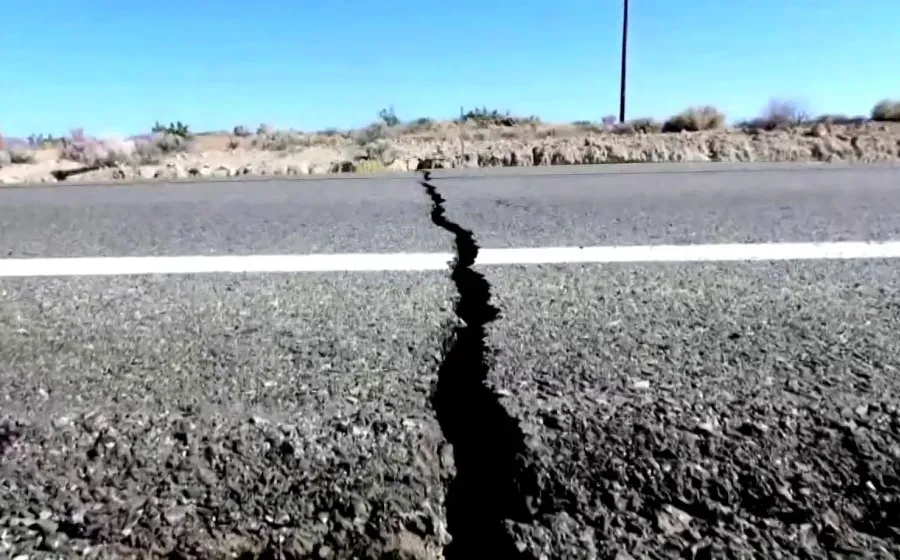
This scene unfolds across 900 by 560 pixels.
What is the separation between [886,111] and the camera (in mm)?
19656

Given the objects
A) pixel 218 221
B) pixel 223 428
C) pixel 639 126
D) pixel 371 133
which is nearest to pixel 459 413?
pixel 223 428

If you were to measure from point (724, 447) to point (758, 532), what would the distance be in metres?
0.20

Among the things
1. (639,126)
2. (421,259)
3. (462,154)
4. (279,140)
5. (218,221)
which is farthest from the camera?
(279,140)

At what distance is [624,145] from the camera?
12422mm

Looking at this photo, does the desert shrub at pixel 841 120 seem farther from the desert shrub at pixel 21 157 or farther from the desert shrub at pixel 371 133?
the desert shrub at pixel 21 157

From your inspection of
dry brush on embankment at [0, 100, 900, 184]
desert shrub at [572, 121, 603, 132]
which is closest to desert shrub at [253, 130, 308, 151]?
dry brush on embankment at [0, 100, 900, 184]

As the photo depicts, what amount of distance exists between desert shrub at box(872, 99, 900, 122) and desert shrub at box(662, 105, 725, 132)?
3.92 meters

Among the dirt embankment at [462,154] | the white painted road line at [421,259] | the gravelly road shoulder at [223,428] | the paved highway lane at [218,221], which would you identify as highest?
the paved highway lane at [218,221]

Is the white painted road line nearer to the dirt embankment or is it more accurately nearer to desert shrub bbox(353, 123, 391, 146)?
the dirt embankment

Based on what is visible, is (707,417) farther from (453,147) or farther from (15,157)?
(15,157)

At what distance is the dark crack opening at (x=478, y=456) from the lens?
957 mm

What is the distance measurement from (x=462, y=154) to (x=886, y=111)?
491 inches

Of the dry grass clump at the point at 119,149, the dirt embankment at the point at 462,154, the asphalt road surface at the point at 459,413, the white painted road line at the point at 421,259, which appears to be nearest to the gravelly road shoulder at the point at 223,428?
the asphalt road surface at the point at 459,413

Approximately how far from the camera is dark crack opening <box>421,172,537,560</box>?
96cm
